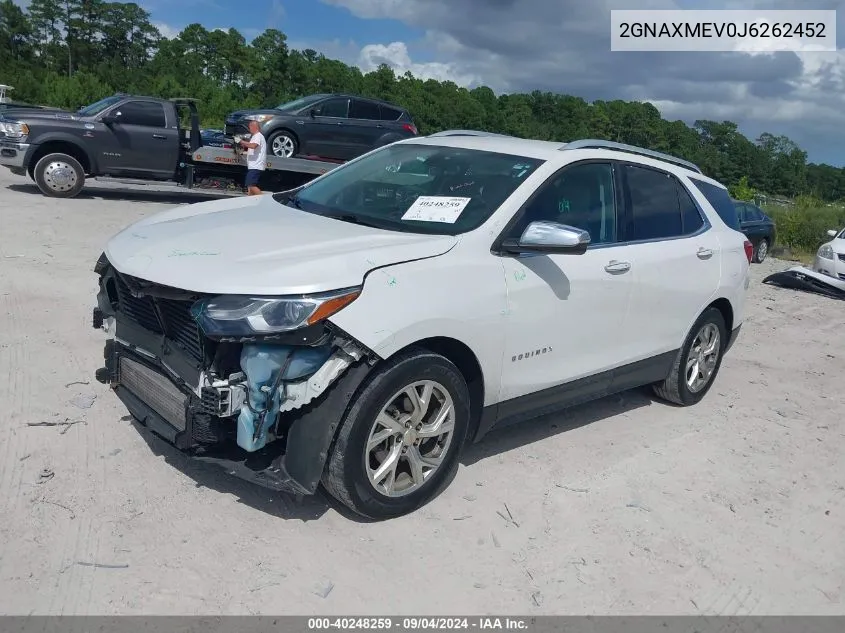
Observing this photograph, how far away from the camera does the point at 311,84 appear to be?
58906mm

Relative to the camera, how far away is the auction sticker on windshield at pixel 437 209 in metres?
4.20

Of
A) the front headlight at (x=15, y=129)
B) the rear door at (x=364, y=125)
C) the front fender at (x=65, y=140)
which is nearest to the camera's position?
the front headlight at (x=15, y=129)

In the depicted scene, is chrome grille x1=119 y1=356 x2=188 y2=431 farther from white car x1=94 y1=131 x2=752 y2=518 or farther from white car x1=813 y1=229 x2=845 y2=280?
white car x1=813 y1=229 x2=845 y2=280

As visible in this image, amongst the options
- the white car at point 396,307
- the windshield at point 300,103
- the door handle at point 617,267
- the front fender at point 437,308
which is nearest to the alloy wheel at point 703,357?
the white car at point 396,307

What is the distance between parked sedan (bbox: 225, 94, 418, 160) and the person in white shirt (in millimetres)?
1434

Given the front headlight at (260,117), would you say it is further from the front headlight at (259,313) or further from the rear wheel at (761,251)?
the front headlight at (259,313)

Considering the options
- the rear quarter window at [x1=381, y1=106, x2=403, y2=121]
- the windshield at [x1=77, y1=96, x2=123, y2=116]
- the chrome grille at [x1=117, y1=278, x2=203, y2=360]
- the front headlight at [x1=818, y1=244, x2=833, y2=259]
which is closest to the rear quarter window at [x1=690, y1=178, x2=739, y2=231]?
the chrome grille at [x1=117, y1=278, x2=203, y2=360]

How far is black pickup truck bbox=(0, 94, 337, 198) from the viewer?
12.8 m

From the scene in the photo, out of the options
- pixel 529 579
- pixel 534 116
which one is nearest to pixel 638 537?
pixel 529 579

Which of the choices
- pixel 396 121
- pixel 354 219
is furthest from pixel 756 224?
pixel 354 219

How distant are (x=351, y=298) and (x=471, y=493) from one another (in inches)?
55.6

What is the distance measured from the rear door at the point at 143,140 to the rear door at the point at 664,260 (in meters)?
10.6

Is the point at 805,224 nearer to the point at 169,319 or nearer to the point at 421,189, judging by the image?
the point at 421,189
